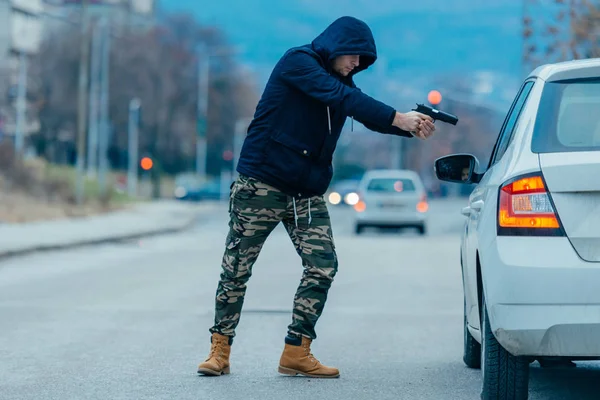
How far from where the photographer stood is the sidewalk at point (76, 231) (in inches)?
844

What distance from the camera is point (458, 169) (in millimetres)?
7297

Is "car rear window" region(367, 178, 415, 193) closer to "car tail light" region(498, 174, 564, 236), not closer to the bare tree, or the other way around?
"car tail light" region(498, 174, 564, 236)

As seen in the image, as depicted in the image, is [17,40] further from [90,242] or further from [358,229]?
[90,242]

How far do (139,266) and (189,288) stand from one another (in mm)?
4183

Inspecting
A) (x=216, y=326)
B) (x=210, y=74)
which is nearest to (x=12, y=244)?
(x=216, y=326)

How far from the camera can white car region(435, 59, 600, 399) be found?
5.46 meters

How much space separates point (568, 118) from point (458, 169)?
1.49 metres

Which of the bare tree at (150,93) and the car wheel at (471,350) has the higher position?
the bare tree at (150,93)

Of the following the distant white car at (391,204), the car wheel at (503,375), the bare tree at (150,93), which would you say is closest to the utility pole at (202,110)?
the bare tree at (150,93)

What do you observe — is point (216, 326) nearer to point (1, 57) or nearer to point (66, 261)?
point (66, 261)

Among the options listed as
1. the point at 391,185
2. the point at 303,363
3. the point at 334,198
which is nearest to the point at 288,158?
the point at 303,363

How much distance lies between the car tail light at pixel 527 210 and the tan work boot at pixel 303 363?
2107 millimetres

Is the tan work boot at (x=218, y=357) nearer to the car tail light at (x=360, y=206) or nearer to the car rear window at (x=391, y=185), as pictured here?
the car tail light at (x=360, y=206)

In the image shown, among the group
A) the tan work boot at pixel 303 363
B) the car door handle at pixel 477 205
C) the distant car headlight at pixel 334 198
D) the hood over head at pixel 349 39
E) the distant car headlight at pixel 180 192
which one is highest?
the hood over head at pixel 349 39
